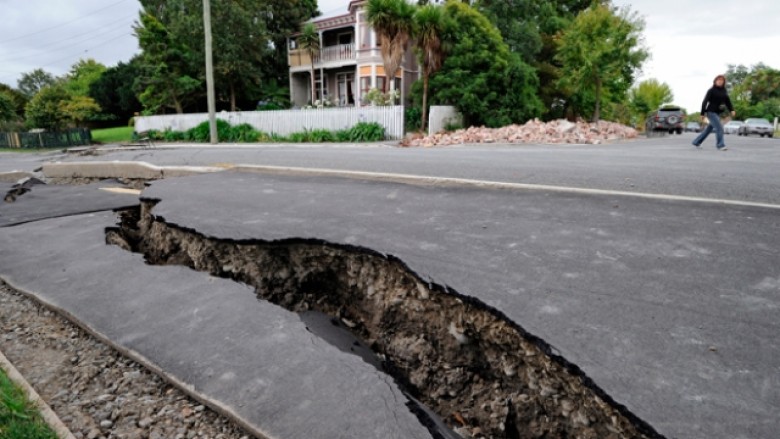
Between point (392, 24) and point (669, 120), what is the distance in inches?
729

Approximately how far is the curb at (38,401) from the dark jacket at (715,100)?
11.9 meters

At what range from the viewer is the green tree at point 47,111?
1036 inches

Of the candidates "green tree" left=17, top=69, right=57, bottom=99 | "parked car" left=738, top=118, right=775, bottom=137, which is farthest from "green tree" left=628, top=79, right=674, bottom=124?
"green tree" left=17, top=69, right=57, bottom=99

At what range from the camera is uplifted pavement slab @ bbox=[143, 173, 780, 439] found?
1898mm

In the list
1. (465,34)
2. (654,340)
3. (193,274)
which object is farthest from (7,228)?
(465,34)

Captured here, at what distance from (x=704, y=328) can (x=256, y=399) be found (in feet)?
7.24

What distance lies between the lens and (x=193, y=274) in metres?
3.75

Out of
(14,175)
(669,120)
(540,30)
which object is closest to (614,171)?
(14,175)

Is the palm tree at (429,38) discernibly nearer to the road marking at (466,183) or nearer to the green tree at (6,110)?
the road marking at (466,183)

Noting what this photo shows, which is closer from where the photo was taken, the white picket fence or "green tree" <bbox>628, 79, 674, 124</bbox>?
the white picket fence

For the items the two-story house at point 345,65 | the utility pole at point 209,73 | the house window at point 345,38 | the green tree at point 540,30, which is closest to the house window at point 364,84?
the two-story house at point 345,65

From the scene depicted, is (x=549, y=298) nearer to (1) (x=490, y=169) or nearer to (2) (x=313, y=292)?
(2) (x=313, y=292)

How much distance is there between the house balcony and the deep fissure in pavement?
27957 mm

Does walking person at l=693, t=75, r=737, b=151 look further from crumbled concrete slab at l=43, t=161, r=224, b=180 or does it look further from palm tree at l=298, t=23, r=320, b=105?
palm tree at l=298, t=23, r=320, b=105
